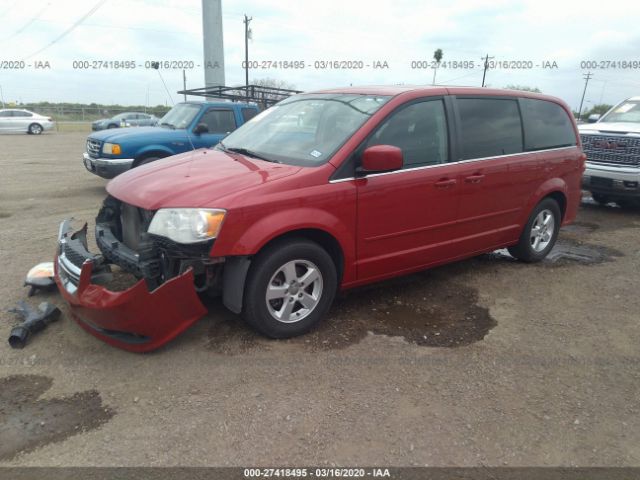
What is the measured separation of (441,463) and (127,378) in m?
1.92

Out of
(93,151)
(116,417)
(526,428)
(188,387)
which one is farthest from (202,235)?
(93,151)

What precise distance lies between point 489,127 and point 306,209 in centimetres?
221

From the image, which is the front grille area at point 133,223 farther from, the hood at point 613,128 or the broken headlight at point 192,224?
the hood at point 613,128

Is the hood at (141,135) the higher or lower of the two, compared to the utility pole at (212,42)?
lower

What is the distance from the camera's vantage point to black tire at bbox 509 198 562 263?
5.26m

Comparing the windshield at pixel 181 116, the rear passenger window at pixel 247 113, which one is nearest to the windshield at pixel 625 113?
the rear passenger window at pixel 247 113

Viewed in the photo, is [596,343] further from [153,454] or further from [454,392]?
[153,454]

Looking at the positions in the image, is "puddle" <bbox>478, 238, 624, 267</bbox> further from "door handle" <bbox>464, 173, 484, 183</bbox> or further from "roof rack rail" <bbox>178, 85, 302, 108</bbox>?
"roof rack rail" <bbox>178, 85, 302, 108</bbox>

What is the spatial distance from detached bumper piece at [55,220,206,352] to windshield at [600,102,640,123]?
8970mm

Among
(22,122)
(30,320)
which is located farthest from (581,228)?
(22,122)

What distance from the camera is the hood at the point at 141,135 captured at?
862cm

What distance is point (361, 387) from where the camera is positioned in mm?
3057

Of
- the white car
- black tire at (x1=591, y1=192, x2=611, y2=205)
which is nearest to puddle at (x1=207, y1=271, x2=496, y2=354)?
black tire at (x1=591, y1=192, x2=611, y2=205)

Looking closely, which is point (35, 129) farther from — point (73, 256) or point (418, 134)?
point (418, 134)
